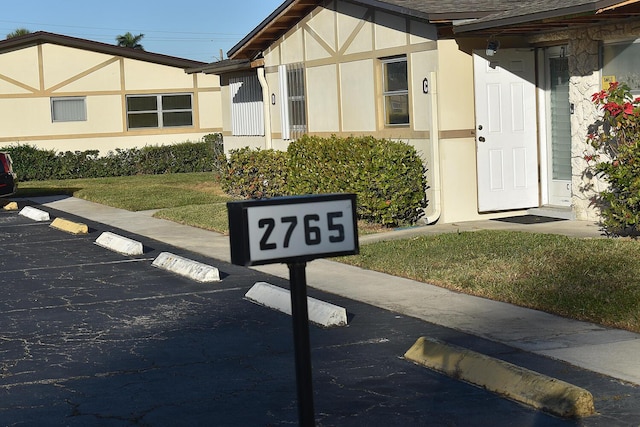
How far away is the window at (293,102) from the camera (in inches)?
778

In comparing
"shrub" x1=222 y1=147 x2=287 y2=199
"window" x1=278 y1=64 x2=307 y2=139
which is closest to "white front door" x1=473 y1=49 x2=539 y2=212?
"shrub" x1=222 y1=147 x2=287 y2=199

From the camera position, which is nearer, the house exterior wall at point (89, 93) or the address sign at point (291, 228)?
the address sign at point (291, 228)

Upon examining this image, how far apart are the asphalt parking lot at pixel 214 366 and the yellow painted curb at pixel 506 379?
8 cm

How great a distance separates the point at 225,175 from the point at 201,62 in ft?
43.6

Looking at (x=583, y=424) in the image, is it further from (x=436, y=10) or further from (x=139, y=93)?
(x=139, y=93)

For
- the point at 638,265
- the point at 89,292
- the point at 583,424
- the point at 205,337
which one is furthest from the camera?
the point at 89,292

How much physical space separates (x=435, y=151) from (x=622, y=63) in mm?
3068

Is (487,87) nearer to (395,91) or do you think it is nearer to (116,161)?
(395,91)

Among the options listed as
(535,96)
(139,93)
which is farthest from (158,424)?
(139,93)

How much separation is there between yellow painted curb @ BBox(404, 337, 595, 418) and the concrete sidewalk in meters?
0.78

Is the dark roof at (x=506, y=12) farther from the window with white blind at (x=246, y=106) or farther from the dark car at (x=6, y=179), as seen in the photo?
the dark car at (x=6, y=179)

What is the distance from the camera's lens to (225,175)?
71.8 ft

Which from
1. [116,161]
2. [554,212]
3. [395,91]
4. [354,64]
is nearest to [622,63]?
[554,212]

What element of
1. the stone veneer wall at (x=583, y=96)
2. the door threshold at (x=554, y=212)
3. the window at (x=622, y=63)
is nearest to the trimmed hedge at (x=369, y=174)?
the door threshold at (x=554, y=212)
